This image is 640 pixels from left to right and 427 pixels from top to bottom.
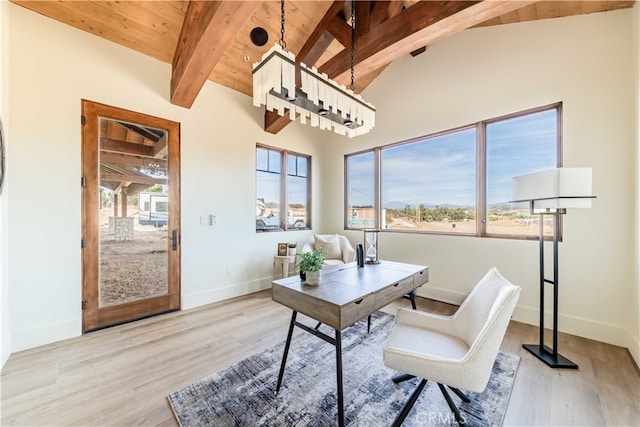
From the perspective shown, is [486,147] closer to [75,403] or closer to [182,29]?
[182,29]

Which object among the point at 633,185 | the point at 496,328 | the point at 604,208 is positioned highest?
the point at 633,185

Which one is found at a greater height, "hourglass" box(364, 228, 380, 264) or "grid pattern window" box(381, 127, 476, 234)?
"grid pattern window" box(381, 127, 476, 234)

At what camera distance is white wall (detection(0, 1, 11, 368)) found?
209cm

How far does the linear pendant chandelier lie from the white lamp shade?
1.58 meters

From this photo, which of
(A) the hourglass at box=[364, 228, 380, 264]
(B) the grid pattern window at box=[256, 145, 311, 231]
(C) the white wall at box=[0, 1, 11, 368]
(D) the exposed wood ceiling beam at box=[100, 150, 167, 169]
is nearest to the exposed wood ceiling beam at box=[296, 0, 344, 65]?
(B) the grid pattern window at box=[256, 145, 311, 231]

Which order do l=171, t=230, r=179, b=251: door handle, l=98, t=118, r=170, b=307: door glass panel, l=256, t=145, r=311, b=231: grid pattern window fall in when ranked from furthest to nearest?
l=256, t=145, r=311, b=231: grid pattern window
l=171, t=230, r=179, b=251: door handle
l=98, t=118, r=170, b=307: door glass panel

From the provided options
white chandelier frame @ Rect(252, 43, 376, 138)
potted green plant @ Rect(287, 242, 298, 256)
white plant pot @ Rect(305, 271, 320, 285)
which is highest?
white chandelier frame @ Rect(252, 43, 376, 138)

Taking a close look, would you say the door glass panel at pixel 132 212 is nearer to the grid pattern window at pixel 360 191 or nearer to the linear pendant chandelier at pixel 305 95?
the linear pendant chandelier at pixel 305 95

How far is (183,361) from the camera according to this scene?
217 cm

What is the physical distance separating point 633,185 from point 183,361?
4.50m

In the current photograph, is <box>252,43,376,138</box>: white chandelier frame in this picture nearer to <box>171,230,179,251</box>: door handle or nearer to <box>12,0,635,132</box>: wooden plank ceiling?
<box>12,0,635,132</box>: wooden plank ceiling

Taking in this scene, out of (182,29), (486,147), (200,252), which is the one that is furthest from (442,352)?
(182,29)

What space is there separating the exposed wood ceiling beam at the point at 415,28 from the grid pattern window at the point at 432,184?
148 cm

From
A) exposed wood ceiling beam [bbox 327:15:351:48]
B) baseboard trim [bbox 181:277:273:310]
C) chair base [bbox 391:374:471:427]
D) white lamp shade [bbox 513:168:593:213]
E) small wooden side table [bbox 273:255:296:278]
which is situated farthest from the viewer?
small wooden side table [bbox 273:255:296:278]
